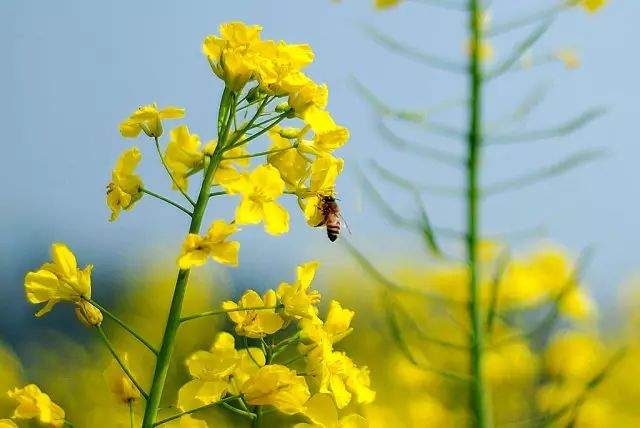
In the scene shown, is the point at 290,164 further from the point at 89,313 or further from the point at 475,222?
the point at 475,222

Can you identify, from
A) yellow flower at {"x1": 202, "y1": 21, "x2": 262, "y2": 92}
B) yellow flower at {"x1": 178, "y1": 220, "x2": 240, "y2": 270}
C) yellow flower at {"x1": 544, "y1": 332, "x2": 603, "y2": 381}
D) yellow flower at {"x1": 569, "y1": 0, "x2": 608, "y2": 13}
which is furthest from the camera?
yellow flower at {"x1": 544, "y1": 332, "x2": 603, "y2": 381}

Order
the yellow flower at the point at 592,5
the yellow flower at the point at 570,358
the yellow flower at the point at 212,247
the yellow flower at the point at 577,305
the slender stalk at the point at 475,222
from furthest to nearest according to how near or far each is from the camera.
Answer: the yellow flower at the point at 570,358, the yellow flower at the point at 577,305, the yellow flower at the point at 592,5, the slender stalk at the point at 475,222, the yellow flower at the point at 212,247

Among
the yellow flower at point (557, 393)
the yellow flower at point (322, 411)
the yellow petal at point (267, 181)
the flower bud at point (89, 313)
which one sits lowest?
the yellow flower at point (557, 393)

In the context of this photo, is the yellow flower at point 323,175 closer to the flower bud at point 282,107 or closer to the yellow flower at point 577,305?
the flower bud at point 282,107

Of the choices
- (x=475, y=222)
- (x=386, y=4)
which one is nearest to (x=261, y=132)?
(x=475, y=222)

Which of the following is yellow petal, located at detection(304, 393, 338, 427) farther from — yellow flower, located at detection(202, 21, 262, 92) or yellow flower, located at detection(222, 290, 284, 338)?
yellow flower, located at detection(202, 21, 262, 92)

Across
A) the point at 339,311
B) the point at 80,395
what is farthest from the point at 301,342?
the point at 80,395

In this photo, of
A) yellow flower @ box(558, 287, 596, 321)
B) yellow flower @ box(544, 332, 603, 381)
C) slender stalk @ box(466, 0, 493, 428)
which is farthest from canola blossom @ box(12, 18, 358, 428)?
yellow flower @ box(544, 332, 603, 381)

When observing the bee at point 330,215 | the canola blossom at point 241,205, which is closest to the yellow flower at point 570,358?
the bee at point 330,215
